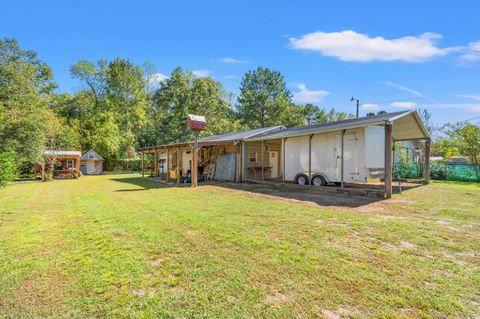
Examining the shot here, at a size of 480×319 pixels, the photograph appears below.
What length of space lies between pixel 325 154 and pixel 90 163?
27141 millimetres

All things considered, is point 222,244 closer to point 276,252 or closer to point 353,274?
point 276,252

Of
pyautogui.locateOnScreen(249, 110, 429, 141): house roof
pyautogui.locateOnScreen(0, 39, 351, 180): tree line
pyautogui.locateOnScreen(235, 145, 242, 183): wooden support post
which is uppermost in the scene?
pyautogui.locateOnScreen(0, 39, 351, 180): tree line

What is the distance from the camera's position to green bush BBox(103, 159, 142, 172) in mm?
31420

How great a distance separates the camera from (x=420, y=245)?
4207 millimetres

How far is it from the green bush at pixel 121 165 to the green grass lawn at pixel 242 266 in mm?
27180

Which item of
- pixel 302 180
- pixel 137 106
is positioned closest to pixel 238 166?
pixel 302 180

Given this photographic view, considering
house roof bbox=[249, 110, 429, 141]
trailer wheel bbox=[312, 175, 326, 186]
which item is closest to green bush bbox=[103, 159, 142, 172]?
house roof bbox=[249, 110, 429, 141]

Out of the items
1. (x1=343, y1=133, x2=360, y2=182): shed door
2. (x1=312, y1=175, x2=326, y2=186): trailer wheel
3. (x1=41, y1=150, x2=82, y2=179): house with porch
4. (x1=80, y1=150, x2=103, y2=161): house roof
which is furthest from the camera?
(x1=80, y1=150, x2=103, y2=161): house roof

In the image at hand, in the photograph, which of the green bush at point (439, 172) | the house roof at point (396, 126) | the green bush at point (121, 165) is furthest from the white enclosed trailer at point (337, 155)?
the green bush at point (121, 165)

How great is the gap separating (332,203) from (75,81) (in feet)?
135

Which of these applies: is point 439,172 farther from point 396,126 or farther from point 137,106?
point 137,106

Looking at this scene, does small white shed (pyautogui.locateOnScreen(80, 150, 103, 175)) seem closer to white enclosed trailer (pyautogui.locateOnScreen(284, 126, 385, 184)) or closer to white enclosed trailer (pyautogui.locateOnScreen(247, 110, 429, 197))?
white enclosed trailer (pyautogui.locateOnScreen(247, 110, 429, 197))

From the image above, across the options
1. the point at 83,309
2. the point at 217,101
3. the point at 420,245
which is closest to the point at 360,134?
the point at 420,245

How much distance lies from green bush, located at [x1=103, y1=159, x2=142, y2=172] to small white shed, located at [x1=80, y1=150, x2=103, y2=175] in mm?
1884
